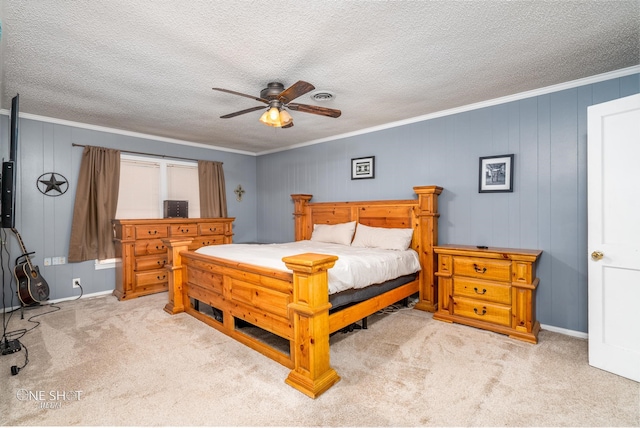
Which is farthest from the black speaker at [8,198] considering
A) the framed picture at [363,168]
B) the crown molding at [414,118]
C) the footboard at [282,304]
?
the framed picture at [363,168]

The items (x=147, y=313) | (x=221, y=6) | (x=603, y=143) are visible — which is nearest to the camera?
(x=221, y=6)

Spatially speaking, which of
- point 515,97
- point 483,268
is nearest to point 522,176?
point 515,97

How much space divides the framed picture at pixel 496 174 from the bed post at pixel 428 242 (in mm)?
490

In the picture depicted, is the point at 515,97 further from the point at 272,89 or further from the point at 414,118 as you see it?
the point at 272,89

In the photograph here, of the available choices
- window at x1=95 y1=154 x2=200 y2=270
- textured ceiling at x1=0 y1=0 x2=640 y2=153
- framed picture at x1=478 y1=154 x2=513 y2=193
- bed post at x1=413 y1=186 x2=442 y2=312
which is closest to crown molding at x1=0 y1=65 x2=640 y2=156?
textured ceiling at x1=0 y1=0 x2=640 y2=153

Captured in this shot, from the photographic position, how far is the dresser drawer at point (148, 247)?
13.7ft

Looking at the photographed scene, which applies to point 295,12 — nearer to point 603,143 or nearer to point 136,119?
point 603,143

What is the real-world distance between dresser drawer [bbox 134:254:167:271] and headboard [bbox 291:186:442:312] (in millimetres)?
2429

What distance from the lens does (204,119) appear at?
156 inches

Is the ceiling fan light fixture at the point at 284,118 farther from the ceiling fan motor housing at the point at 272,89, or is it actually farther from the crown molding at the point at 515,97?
the crown molding at the point at 515,97

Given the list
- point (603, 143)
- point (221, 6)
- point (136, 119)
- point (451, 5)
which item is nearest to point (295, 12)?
point (221, 6)

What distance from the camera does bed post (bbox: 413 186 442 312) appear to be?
360 cm

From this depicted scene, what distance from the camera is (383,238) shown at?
12.4ft

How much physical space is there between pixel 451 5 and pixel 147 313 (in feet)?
13.5
